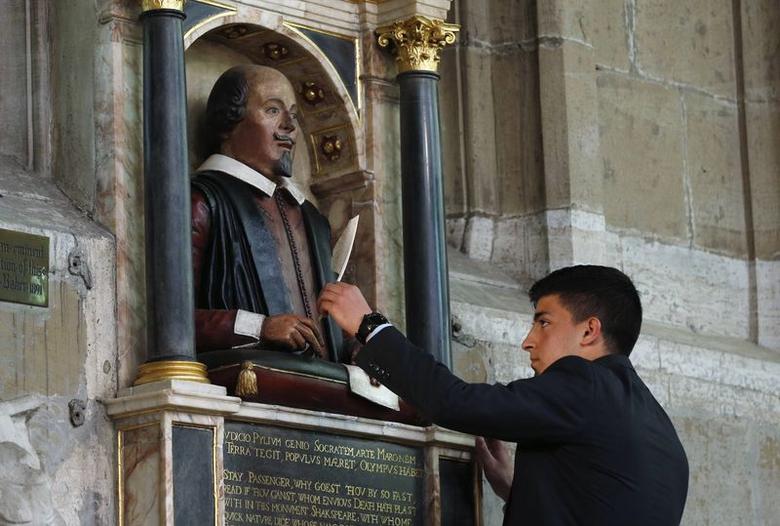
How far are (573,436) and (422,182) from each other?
2166 millimetres

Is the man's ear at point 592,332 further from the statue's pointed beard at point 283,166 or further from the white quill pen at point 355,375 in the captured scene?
the statue's pointed beard at point 283,166

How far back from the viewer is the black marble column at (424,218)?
26.1 ft

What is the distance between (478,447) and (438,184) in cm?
99

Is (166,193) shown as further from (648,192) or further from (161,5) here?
(648,192)

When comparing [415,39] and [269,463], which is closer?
[269,463]

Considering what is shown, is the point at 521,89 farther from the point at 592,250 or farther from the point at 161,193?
the point at 161,193

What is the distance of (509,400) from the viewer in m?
6.10

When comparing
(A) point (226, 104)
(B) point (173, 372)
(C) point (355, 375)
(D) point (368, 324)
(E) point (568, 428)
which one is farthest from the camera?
(A) point (226, 104)

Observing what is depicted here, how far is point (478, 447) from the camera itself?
7.82m

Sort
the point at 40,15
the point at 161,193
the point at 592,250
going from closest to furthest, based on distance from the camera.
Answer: the point at 161,193
the point at 40,15
the point at 592,250

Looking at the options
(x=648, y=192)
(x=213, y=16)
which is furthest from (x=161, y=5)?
(x=648, y=192)

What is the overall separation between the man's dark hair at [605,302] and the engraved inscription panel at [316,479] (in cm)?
123

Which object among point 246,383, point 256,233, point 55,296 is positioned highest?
point 256,233

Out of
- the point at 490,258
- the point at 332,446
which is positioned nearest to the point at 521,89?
the point at 490,258
